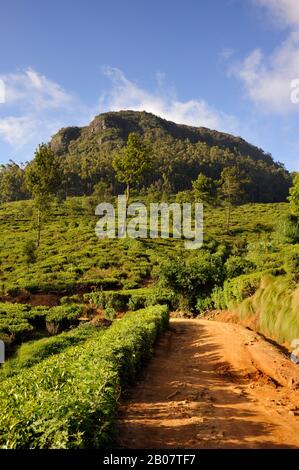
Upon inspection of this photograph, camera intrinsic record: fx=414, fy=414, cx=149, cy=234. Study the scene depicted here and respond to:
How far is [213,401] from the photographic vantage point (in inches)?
382

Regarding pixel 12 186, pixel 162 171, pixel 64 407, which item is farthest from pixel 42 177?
pixel 162 171

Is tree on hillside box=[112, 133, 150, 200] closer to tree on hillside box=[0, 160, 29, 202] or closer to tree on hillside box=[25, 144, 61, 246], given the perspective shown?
tree on hillside box=[25, 144, 61, 246]

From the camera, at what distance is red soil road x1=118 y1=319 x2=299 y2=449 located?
736 centimetres

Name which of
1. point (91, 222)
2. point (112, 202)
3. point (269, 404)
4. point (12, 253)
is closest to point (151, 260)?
point (12, 253)

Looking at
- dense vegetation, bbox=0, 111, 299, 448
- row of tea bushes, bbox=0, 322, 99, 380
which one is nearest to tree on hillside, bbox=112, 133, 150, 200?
dense vegetation, bbox=0, 111, 299, 448

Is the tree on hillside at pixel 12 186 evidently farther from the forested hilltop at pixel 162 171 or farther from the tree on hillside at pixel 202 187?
the tree on hillside at pixel 202 187

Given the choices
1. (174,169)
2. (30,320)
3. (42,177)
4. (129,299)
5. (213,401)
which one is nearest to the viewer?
(213,401)

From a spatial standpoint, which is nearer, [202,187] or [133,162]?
[133,162]

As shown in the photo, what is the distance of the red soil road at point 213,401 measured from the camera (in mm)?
7363

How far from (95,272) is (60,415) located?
3582 centimetres

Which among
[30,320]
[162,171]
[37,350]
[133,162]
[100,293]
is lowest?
[30,320]

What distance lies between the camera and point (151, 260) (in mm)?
45281

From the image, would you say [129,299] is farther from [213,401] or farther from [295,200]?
[295,200]
